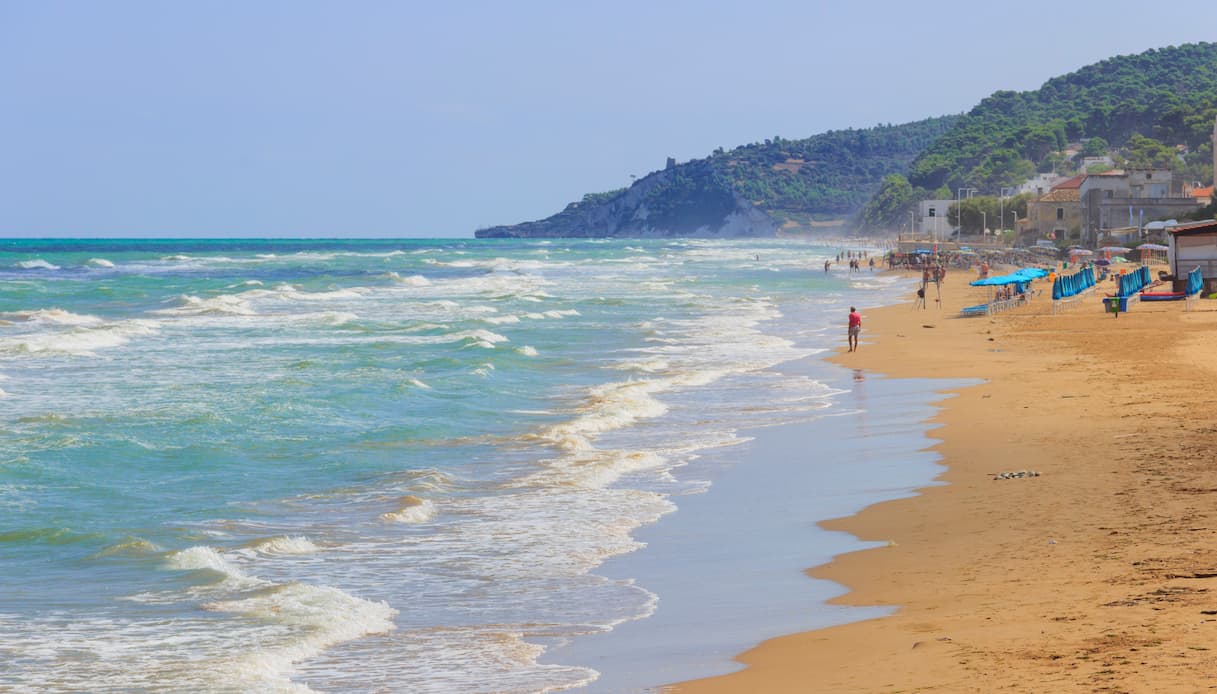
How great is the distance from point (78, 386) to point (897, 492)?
56.9ft

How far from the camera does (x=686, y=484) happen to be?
15625 mm

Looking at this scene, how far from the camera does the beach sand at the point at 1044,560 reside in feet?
24.6

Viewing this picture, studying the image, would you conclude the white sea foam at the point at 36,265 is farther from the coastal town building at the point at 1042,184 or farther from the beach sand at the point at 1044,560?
the beach sand at the point at 1044,560

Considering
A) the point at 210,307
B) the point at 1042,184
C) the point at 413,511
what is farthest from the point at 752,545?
the point at 1042,184

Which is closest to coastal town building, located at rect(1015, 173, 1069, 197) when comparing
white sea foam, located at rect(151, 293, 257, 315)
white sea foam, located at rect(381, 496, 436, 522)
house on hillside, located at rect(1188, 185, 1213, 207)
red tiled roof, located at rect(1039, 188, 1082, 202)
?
red tiled roof, located at rect(1039, 188, 1082, 202)

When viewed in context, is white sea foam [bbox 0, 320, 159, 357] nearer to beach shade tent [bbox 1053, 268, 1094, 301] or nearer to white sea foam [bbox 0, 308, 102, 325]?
white sea foam [bbox 0, 308, 102, 325]

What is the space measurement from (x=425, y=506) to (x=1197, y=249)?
35.3 meters

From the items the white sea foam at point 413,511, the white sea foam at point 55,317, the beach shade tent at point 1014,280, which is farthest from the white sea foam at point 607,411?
Answer: the white sea foam at point 55,317

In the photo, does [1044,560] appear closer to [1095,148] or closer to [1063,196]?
[1063,196]

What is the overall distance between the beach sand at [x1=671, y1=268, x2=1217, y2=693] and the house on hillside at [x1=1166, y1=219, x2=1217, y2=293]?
21556 millimetres

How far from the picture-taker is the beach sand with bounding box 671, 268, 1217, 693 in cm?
750

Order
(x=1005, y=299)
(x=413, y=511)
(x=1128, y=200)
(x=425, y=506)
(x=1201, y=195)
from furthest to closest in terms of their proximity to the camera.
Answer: (x=1201, y=195) < (x=1128, y=200) < (x=1005, y=299) < (x=425, y=506) < (x=413, y=511)

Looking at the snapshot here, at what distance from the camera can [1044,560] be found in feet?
34.1

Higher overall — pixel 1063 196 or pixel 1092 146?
pixel 1092 146
